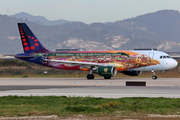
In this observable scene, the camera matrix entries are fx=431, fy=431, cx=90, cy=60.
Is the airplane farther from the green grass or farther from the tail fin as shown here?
the green grass

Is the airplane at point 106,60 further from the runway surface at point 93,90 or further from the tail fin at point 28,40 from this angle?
the runway surface at point 93,90

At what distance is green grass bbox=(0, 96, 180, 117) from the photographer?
2123cm

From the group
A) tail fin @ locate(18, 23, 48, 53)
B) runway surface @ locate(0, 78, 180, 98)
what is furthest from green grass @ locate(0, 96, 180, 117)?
tail fin @ locate(18, 23, 48, 53)

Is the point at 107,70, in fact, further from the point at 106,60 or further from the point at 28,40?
the point at 28,40

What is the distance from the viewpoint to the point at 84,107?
22422 millimetres

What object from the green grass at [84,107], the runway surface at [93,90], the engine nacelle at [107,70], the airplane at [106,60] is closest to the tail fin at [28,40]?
the airplane at [106,60]

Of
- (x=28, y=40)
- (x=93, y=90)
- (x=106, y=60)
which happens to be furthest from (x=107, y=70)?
(x=93, y=90)

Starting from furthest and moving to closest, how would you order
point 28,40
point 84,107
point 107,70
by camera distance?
point 28,40, point 107,70, point 84,107

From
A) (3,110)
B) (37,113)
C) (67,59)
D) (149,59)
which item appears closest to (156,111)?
(37,113)

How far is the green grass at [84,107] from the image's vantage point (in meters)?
21.2

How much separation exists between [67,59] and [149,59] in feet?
37.7

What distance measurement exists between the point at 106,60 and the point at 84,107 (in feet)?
113

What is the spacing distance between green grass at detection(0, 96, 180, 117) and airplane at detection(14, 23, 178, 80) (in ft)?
89.8

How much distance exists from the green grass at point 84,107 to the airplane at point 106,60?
27.4 metres
